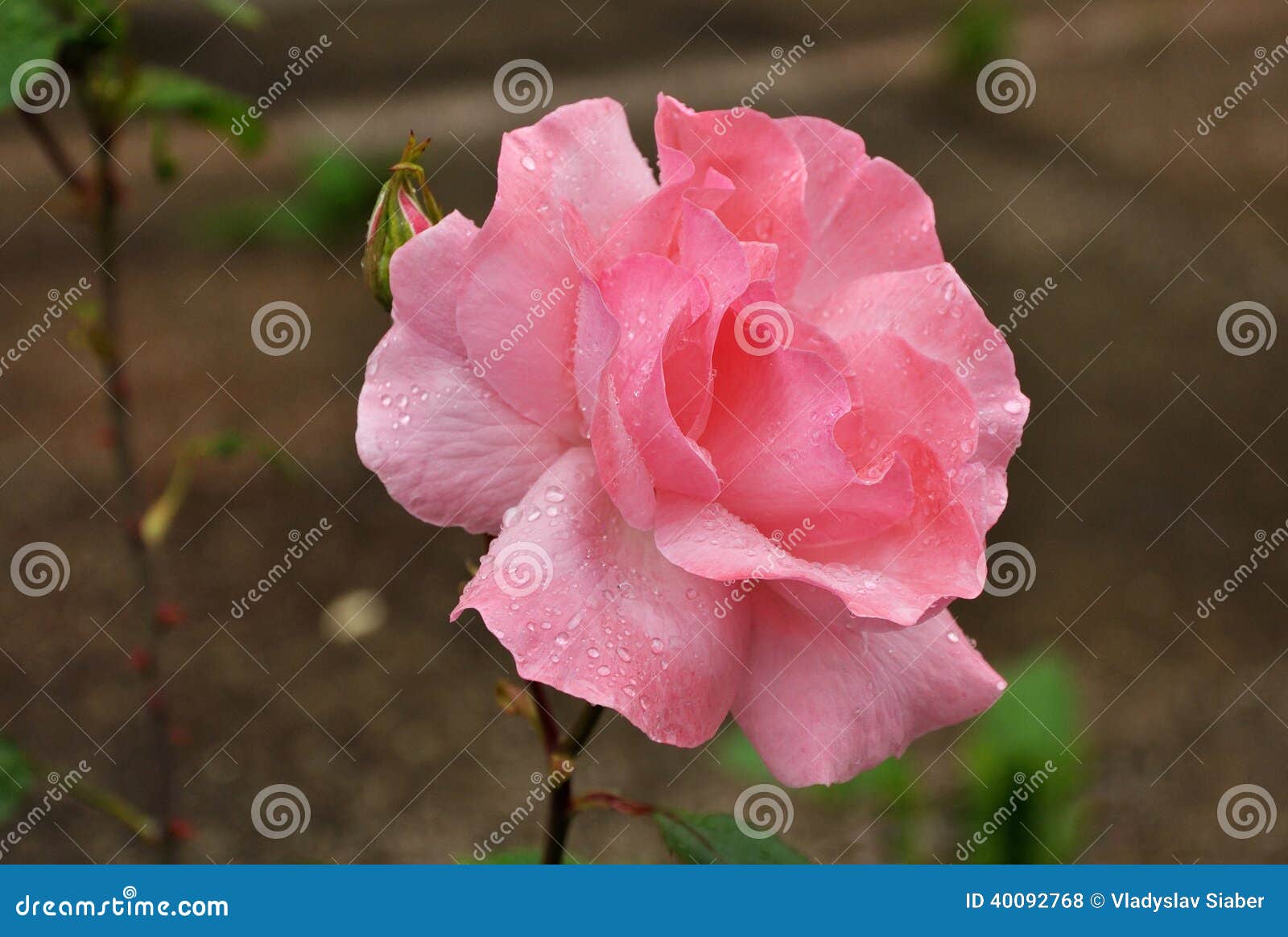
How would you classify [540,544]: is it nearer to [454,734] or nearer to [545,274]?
[545,274]

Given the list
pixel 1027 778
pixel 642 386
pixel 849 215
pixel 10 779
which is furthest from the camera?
pixel 1027 778

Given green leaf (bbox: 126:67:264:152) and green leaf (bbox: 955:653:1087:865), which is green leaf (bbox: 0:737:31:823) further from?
green leaf (bbox: 955:653:1087:865)

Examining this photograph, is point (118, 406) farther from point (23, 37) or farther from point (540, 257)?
point (540, 257)

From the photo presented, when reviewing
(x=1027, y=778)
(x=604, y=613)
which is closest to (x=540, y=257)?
(x=604, y=613)

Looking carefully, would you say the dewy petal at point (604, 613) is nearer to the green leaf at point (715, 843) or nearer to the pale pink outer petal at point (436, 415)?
the pale pink outer petal at point (436, 415)

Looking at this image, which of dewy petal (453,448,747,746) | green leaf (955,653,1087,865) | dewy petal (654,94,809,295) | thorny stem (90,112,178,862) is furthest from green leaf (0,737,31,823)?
green leaf (955,653,1087,865)

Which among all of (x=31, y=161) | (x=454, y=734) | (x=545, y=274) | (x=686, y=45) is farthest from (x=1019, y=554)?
(x=31, y=161)

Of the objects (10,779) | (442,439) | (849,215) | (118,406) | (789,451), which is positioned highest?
(849,215)
